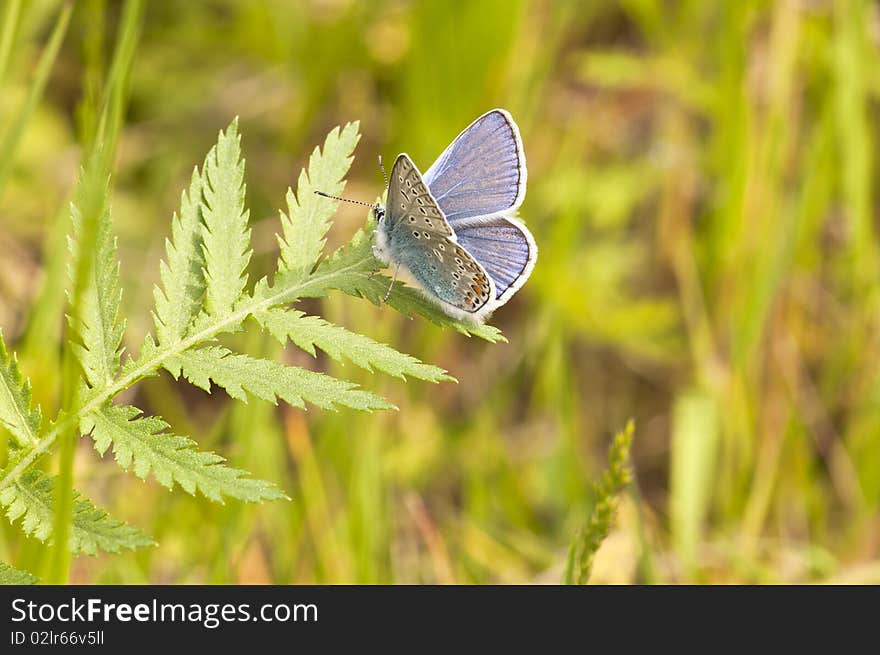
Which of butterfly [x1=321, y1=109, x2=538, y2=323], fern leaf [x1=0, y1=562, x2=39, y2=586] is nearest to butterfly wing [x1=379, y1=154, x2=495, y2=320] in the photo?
butterfly [x1=321, y1=109, x2=538, y2=323]

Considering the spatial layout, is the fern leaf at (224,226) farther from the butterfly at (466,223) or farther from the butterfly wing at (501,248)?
the butterfly wing at (501,248)

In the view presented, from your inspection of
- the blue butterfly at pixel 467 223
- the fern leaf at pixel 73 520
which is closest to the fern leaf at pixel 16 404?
the fern leaf at pixel 73 520

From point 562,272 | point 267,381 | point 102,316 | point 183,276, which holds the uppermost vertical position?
point 562,272

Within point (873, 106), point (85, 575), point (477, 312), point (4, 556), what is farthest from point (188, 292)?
point (873, 106)

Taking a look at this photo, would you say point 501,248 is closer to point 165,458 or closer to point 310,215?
point 310,215

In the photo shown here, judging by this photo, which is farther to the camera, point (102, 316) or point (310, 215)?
point (310, 215)

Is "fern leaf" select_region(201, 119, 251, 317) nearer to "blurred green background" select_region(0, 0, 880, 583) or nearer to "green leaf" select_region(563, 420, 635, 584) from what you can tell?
"green leaf" select_region(563, 420, 635, 584)

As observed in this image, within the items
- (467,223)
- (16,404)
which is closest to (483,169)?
(467,223)

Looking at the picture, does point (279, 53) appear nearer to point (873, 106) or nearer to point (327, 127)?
point (327, 127)
